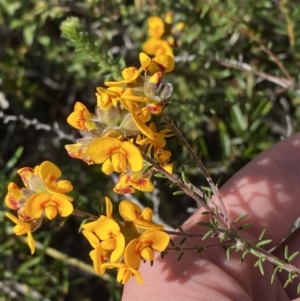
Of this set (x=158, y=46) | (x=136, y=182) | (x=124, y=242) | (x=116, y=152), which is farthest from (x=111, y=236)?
(x=158, y=46)

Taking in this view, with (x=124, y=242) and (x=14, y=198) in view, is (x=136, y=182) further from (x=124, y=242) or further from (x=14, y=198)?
(x=14, y=198)

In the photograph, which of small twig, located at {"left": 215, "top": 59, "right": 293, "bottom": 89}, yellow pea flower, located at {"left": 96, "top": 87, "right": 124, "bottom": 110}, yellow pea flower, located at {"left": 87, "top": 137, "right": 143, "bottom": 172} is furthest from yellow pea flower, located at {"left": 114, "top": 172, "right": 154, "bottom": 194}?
small twig, located at {"left": 215, "top": 59, "right": 293, "bottom": 89}

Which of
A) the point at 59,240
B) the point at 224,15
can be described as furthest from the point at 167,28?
the point at 59,240

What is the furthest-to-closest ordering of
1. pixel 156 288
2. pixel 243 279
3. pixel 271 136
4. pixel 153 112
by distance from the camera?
pixel 271 136 → pixel 243 279 → pixel 156 288 → pixel 153 112

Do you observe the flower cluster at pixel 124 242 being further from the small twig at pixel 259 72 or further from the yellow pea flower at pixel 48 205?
the small twig at pixel 259 72

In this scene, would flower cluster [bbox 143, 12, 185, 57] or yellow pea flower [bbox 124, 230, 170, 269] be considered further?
flower cluster [bbox 143, 12, 185, 57]

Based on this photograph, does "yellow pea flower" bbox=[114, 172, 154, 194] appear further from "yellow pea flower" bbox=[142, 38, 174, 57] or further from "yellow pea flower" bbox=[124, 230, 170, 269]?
"yellow pea flower" bbox=[142, 38, 174, 57]

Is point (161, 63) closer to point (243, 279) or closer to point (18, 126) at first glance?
point (243, 279)

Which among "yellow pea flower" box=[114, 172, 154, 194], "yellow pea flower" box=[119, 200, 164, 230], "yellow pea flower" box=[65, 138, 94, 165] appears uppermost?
"yellow pea flower" box=[65, 138, 94, 165]
